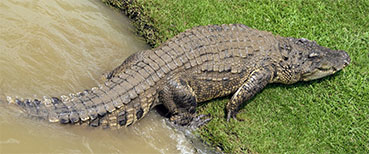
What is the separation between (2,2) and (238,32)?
13.9 ft

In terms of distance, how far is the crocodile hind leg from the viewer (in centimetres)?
555

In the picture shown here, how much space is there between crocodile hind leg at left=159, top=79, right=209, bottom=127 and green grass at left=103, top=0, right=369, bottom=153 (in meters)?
0.31

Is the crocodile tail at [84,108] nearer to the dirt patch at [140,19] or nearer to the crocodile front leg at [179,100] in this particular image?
the crocodile front leg at [179,100]

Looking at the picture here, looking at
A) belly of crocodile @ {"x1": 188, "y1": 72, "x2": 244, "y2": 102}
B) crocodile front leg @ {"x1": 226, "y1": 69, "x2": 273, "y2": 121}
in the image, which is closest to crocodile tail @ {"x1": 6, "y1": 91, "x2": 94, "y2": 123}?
belly of crocodile @ {"x1": 188, "y1": 72, "x2": 244, "y2": 102}

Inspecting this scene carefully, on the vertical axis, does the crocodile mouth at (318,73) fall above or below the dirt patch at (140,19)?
above

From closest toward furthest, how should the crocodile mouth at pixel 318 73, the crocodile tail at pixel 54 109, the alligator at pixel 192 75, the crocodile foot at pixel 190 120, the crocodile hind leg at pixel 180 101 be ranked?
the crocodile tail at pixel 54 109 < the alligator at pixel 192 75 < the crocodile hind leg at pixel 180 101 < the crocodile foot at pixel 190 120 < the crocodile mouth at pixel 318 73

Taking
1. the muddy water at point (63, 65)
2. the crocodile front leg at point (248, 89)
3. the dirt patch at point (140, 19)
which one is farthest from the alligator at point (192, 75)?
the dirt patch at point (140, 19)

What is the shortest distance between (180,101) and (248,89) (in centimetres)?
115

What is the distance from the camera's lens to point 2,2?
6949 mm

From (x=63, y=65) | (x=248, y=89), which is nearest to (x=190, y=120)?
(x=248, y=89)

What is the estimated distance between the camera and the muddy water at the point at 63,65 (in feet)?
15.5

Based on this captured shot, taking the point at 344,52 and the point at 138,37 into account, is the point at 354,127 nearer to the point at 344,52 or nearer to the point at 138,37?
the point at 344,52

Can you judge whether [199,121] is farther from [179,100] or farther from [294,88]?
[294,88]

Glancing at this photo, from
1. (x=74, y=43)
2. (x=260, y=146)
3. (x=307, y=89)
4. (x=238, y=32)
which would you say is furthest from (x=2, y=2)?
(x=307, y=89)
